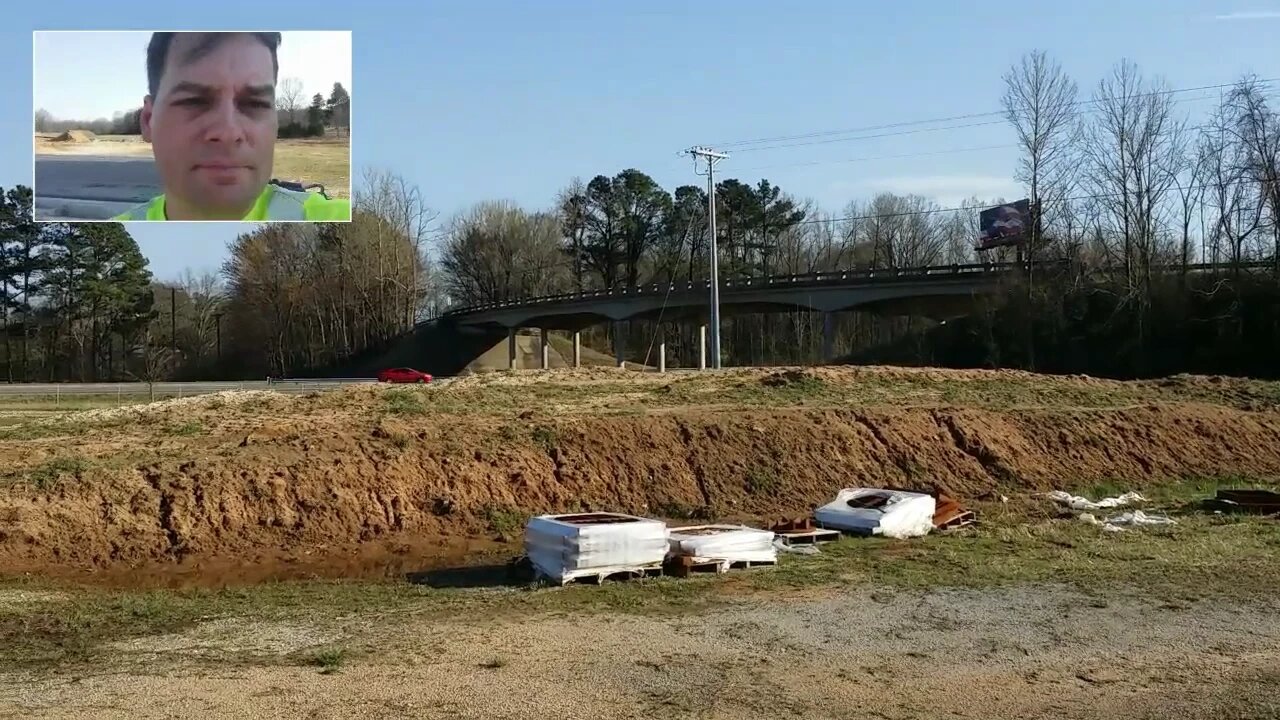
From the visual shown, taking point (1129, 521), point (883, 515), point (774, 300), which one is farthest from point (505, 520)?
point (774, 300)

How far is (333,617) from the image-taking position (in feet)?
37.7

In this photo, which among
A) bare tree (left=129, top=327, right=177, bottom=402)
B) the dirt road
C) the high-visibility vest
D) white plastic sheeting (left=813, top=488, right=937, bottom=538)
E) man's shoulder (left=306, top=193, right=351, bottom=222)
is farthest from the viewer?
bare tree (left=129, top=327, right=177, bottom=402)

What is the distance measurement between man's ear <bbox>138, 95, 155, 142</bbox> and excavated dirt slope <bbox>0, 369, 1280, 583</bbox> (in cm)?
537

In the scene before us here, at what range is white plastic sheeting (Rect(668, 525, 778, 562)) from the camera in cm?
1345

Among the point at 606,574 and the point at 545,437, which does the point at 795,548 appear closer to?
the point at 606,574

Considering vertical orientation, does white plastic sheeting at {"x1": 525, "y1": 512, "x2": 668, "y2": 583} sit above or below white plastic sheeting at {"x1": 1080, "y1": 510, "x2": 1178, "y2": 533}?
above

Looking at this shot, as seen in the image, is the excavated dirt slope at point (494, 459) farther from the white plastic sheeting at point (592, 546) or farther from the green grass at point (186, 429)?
the white plastic sheeting at point (592, 546)

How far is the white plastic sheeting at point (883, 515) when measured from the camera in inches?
633

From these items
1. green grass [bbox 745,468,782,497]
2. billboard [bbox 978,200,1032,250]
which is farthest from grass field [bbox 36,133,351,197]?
billboard [bbox 978,200,1032,250]

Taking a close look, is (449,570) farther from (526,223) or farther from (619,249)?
(526,223)

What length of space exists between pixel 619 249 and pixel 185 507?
8170cm

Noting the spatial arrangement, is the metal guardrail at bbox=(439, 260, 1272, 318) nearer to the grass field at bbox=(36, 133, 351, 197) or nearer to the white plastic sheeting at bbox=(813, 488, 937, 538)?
the grass field at bbox=(36, 133, 351, 197)

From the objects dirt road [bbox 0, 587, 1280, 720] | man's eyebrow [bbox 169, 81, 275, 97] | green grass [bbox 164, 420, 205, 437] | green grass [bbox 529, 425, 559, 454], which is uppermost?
man's eyebrow [bbox 169, 81, 275, 97]

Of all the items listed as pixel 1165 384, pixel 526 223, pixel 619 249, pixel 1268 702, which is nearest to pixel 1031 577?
pixel 1268 702
